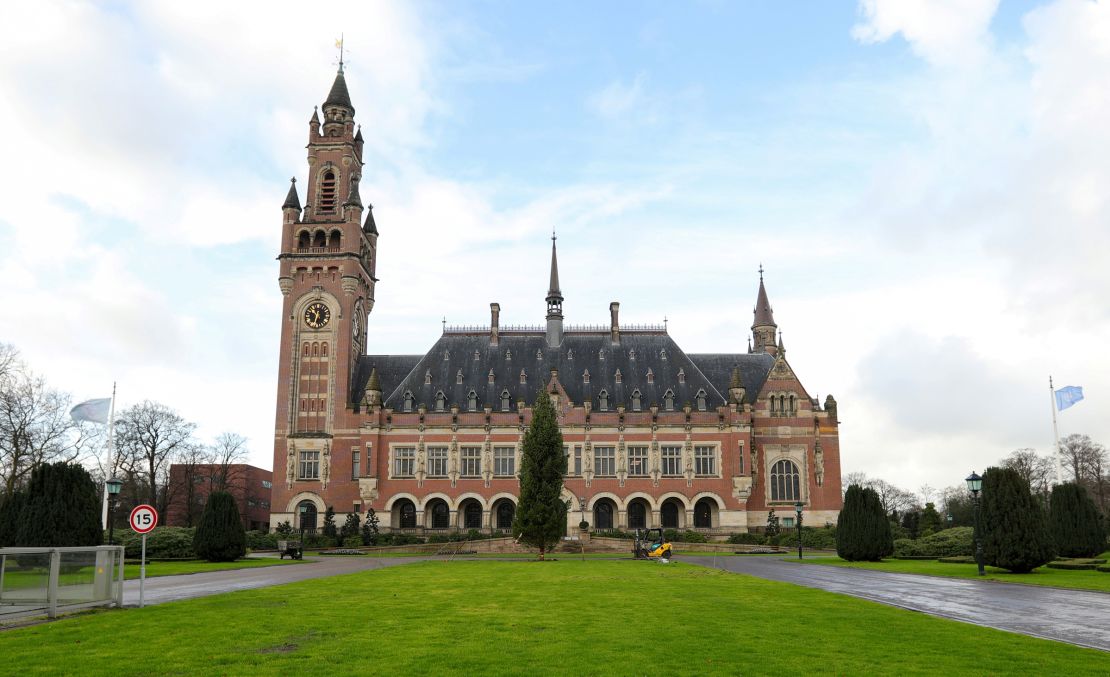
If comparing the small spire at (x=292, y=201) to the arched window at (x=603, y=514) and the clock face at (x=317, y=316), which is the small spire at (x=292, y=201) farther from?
the arched window at (x=603, y=514)

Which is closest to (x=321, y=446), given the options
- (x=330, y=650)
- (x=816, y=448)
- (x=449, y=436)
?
(x=449, y=436)

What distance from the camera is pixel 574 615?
61.1 ft

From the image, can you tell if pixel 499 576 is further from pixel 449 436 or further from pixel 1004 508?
pixel 449 436

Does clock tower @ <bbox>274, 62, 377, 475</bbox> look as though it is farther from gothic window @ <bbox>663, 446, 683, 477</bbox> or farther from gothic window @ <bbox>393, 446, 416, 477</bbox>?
gothic window @ <bbox>663, 446, 683, 477</bbox>

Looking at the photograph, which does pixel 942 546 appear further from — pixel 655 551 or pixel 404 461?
pixel 404 461

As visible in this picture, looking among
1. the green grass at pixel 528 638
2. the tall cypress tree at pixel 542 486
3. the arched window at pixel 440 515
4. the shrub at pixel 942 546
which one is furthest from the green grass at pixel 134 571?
the shrub at pixel 942 546

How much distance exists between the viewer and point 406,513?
72.4m

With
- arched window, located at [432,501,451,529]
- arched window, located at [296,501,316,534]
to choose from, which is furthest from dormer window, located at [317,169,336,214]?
arched window, located at [432,501,451,529]

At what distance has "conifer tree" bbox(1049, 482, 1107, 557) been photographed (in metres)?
41.9

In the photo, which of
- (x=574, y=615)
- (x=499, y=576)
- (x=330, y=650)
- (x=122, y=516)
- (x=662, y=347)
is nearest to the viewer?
(x=330, y=650)

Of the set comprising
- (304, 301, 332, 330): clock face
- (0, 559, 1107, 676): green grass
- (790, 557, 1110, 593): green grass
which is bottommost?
(790, 557, 1110, 593): green grass

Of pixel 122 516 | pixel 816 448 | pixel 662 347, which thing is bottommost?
pixel 122 516

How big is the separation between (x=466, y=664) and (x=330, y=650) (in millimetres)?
2801

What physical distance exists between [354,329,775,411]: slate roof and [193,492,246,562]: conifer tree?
97.5 feet
